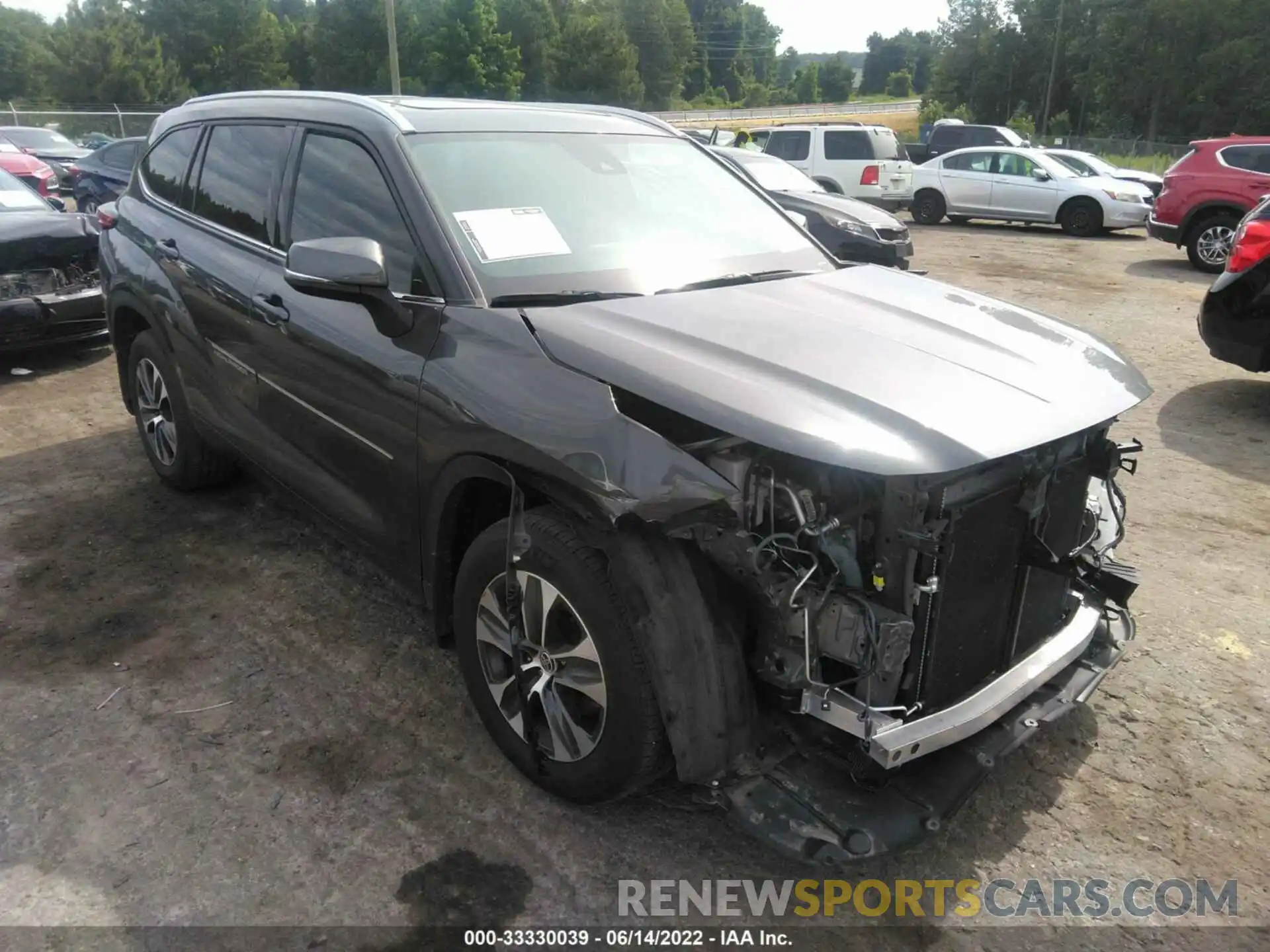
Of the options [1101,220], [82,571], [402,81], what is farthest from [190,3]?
[82,571]

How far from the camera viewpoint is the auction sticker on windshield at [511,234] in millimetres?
2848

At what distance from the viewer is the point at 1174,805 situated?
9.06 ft

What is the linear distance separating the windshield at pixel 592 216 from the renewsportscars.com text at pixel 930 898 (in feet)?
5.78

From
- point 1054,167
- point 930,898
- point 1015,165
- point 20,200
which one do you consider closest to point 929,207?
point 1015,165

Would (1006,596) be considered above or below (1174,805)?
above

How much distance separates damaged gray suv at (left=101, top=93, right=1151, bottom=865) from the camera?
2.22 meters

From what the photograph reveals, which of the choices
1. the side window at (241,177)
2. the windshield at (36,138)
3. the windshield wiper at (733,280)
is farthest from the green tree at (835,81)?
the windshield wiper at (733,280)

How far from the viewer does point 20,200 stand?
7730 millimetres

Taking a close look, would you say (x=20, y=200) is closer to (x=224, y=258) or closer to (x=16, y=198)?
(x=16, y=198)

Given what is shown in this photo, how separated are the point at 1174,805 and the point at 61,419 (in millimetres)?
6623

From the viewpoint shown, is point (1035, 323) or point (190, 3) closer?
point (1035, 323)

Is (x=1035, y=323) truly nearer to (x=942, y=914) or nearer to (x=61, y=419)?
(x=942, y=914)

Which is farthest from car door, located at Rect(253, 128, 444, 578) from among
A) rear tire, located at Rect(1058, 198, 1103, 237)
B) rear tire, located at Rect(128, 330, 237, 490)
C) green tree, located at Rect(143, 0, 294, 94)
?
green tree, located at Rect(143, 0, 294, 94)

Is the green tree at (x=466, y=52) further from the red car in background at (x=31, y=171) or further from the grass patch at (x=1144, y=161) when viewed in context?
the red car in background at (x=31, y=171)
